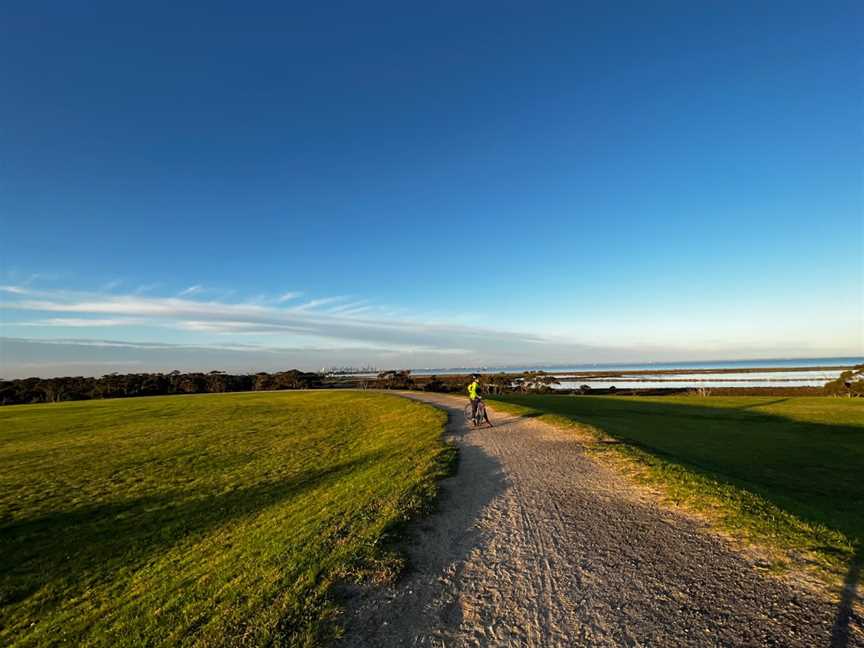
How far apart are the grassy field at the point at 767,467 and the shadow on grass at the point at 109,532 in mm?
9828

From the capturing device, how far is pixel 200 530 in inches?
368

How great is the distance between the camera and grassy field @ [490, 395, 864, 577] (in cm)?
601

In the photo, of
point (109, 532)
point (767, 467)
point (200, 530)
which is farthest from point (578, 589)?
point (767, 467)

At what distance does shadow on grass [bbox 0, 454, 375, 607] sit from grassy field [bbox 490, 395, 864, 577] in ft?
32.2

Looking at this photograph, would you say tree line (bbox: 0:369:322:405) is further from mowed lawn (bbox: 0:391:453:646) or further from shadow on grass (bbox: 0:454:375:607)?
shadow on grass (bbox: 0:454:375:607)

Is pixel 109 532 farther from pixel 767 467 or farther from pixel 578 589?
pixel 767 467

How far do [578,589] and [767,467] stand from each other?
41.2 feet

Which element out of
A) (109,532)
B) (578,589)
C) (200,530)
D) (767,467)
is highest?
(578,589)

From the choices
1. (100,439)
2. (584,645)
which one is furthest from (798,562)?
(100,439)

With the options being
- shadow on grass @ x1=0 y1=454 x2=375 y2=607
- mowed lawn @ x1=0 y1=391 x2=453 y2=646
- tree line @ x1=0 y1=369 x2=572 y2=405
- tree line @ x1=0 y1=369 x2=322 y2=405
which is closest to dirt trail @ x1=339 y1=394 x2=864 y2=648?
mowed lawn @ x1=0 y1=391 x2=453 y2=646

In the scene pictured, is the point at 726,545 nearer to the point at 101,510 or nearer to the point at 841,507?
the point at 841,507

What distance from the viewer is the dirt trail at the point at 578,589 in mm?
3916

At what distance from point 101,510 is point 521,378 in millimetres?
82773

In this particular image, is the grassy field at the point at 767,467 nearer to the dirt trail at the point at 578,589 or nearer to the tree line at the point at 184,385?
the dirt trail at the point at 578,589
